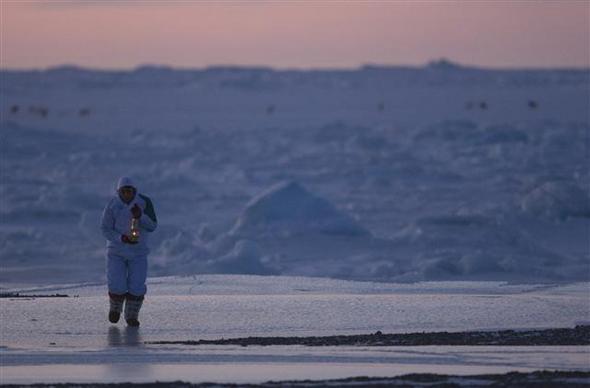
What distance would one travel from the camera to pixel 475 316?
1000cm

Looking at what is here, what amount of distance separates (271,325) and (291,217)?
31.7ft

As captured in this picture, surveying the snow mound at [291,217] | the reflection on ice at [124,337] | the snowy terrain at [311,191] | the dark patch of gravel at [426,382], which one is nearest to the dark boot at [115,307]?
the reflection on ice at [124,337]

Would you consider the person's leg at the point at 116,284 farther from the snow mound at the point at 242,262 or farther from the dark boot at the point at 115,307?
the snow mound at the point at 242,262

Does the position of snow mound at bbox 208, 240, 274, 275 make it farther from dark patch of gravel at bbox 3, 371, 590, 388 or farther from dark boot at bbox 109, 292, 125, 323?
dark patch of gravel at bbox 3, 371, 590, 388

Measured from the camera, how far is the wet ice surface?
7574mm

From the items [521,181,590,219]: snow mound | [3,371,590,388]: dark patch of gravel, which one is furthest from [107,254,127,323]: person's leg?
[521,181,590,219]: snow mound

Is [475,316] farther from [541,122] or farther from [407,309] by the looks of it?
[541,122]

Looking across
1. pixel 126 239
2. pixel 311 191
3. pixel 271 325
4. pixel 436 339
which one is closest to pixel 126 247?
pixel 126 239

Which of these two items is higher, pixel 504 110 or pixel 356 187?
pixel 504 110

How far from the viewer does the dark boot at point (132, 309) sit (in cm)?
962

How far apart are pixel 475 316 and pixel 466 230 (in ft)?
29.7

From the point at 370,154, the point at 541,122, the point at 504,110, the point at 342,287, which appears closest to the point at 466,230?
→ the point at 342,287

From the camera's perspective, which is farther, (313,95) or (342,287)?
(313,95)

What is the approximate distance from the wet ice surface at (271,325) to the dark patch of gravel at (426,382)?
0.21 metres
